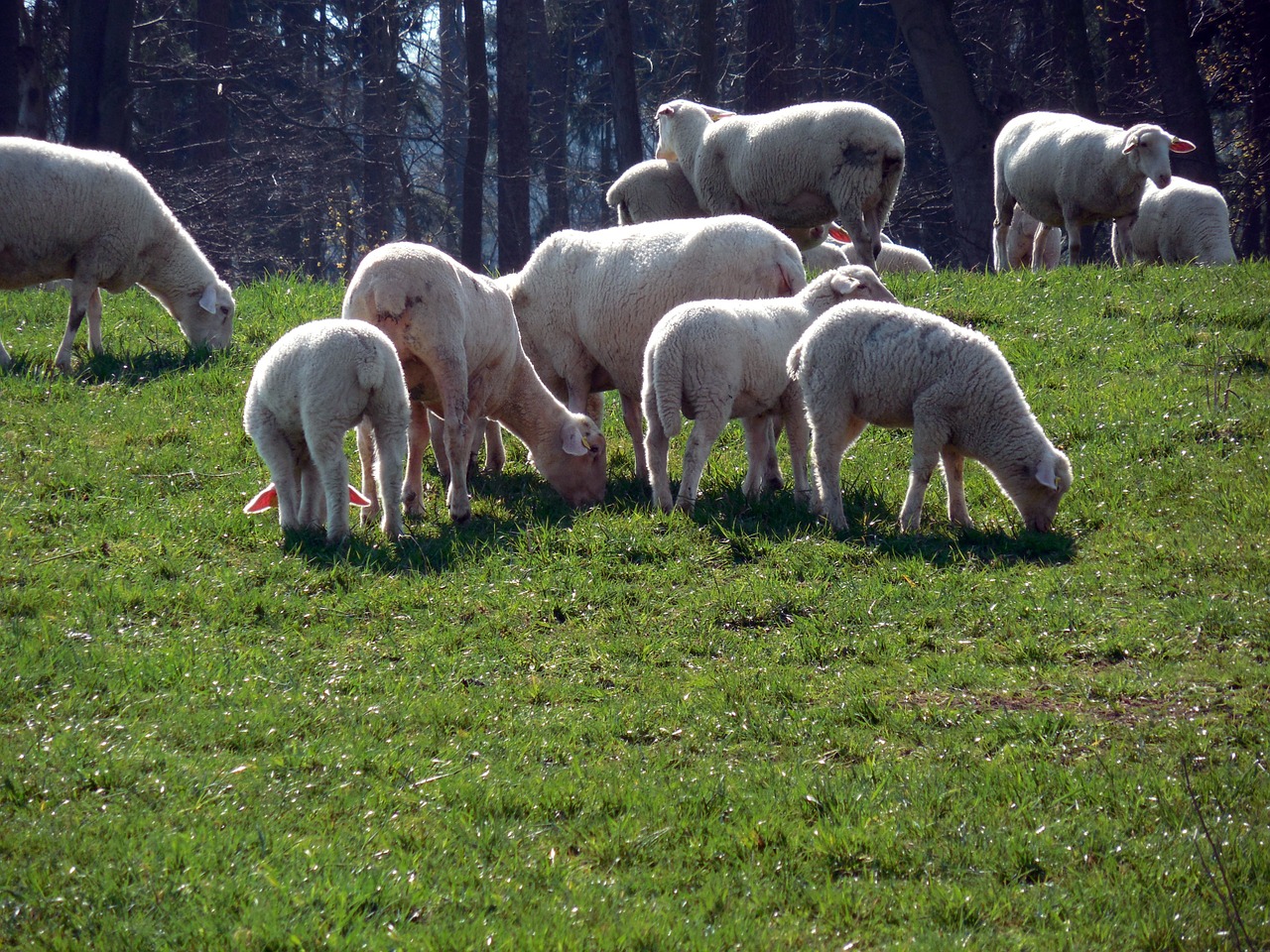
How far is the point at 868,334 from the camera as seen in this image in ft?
22.4

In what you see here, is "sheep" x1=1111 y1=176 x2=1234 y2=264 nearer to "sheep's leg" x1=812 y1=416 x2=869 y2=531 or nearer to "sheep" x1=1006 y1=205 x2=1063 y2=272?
"sheep" x1=1006 y1=205 x2=1063 y2=272

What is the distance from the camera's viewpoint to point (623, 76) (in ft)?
68.2

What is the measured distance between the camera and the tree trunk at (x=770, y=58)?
710 inches

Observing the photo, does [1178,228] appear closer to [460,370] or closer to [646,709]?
[460,370]

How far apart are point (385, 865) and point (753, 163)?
8.95 meters

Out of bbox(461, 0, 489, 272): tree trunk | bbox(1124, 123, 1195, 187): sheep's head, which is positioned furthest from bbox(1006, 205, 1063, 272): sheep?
bbox(461, 0, 489, 272): tree trunk

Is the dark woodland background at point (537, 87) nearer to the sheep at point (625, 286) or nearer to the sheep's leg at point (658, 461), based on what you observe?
the sheep at point (625, 286)

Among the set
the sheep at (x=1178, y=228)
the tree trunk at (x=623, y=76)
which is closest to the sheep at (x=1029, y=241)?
the sheep at (x=1178, y=228)

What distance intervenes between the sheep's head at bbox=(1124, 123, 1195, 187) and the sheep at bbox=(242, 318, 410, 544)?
9260 mm

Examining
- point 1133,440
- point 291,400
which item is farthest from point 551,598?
point 1133,440

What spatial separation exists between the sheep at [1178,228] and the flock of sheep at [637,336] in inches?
66.4

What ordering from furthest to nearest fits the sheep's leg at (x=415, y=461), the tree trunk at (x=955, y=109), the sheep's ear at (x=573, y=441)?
1. the tree trunk at (x=955, y=109)
2. the sheep's ear at (x=573, y=441)
3. the sheep's leg at (x=415, y=461)

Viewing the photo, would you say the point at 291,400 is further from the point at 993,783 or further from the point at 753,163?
the point at 753,163

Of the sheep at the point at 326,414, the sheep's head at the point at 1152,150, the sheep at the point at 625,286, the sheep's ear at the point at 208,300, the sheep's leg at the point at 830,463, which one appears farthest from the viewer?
the sheep's head at the point at 1152,150
